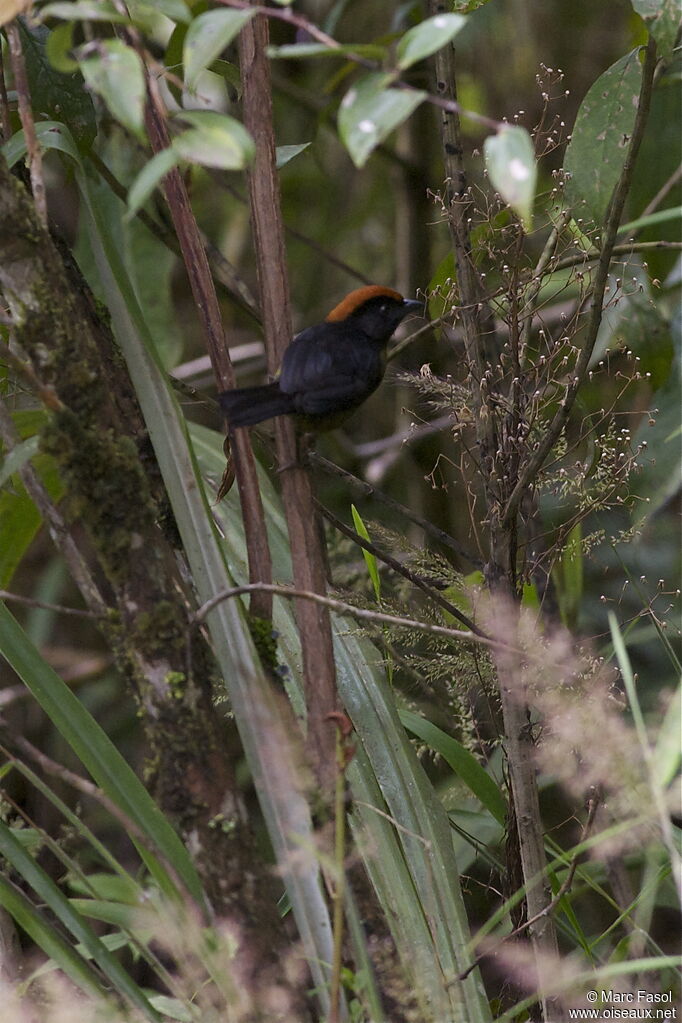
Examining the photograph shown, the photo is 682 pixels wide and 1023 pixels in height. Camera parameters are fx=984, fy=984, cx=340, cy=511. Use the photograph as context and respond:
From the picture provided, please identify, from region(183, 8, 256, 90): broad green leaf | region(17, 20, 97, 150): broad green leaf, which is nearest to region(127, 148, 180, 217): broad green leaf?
region(183, 8, 256, 90): broad green leaf

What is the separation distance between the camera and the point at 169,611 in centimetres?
112

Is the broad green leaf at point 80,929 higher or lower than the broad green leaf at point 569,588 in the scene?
higher

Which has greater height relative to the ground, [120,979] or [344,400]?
[344,400]

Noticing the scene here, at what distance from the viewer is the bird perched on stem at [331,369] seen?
1499 mm

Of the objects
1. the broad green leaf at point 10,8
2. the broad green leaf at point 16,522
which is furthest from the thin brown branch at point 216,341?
the broad green leaf at point 16,522

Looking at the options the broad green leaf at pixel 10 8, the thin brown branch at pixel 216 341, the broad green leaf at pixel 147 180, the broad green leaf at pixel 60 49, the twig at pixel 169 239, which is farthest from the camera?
the twig at pixel 169 239

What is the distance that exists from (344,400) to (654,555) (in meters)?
3.16

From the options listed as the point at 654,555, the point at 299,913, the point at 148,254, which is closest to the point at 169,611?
the point at 299,913

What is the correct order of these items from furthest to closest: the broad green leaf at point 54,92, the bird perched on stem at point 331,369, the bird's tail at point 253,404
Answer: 1. the broad green leaf at point 54,92
2. the bird perched on stem at point 331,369
3. the bird's tail at point 253,404

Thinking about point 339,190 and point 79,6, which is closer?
point 79,6

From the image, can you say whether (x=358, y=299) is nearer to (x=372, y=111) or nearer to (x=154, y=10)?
(x=154, y=10)

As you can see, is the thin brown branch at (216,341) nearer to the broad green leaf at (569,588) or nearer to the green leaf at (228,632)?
the green leaf at (228,632)

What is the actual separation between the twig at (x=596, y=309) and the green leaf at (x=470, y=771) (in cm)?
42

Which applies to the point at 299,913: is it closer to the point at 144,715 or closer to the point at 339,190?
the point at 144,715
